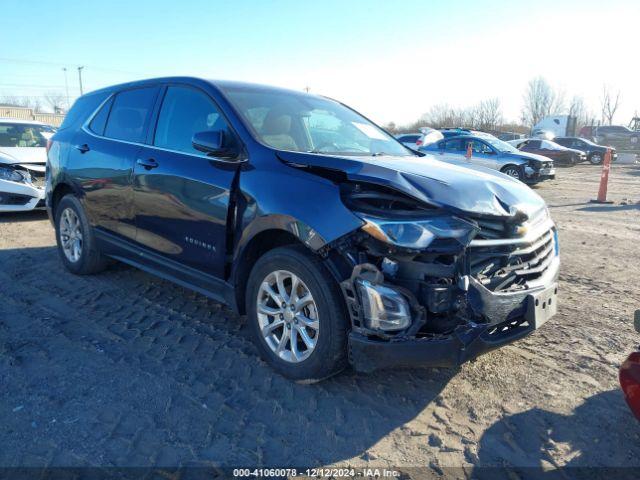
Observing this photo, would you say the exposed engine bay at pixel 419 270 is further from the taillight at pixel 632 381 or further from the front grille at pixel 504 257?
the taillight at pixel 632 381

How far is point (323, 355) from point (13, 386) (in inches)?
75.3

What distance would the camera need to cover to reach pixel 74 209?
4984 mm

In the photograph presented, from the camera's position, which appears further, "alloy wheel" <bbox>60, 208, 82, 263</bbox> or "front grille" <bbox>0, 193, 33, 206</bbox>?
"front grille" <bbox>0, 193, 33, 206</bbox>

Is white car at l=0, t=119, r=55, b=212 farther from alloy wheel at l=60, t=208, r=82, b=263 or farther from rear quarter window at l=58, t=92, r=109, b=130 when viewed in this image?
alloy wheel at l=60, t=208, r=82, b=263

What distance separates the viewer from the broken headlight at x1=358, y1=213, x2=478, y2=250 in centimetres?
253

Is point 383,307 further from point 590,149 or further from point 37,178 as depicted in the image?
point 590,149

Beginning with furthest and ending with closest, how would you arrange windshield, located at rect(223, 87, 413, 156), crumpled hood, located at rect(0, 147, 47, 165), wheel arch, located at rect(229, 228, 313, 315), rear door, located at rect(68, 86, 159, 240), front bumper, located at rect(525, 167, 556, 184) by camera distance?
front bumper, located at rect(525, 167, 556, 184), crumpled hood, located at rect(0, 147, 47, 165), rear door, located at rect(68, 86, 159, 240), windshield, located at rect(223, 87, 413, 156), wheel arch, located at rect(229, 228, 313, 315)

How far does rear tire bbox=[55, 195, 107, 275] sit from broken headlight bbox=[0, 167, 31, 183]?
10.0ft

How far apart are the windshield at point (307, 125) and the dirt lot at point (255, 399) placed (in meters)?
1.53

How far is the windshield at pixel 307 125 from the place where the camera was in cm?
352

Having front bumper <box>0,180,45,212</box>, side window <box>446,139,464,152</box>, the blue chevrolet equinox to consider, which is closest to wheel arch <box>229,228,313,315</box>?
the blue chevrolet equinox

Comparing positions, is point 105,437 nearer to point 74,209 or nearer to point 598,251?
point 74,209

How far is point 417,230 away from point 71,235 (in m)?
4.04

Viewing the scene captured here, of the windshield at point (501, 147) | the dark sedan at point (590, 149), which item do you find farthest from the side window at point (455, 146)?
the dark sedan at point (590, 149)
